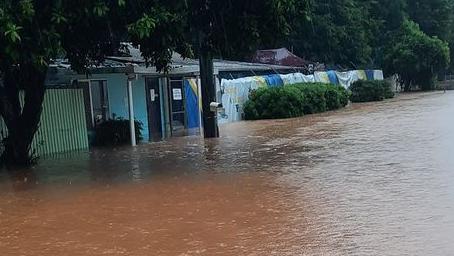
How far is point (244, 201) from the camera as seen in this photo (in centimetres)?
879

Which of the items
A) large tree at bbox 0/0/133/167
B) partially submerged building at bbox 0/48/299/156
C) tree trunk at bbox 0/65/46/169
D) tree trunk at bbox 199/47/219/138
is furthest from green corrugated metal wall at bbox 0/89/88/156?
tree trunk at bbox 199/47/219/138

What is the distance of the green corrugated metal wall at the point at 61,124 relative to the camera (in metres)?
16.2

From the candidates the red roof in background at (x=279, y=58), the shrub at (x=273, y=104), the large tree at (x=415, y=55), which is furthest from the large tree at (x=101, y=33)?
the large tree at (x=415, y=55)

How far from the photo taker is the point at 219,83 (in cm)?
2572

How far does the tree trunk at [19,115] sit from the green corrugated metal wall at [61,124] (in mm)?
1515

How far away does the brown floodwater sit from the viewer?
261 inches

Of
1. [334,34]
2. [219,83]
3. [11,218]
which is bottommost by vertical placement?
[11,218]

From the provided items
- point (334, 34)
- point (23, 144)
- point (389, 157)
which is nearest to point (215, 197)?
point (389, 157)

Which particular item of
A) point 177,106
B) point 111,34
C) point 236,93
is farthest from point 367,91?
point 111,34

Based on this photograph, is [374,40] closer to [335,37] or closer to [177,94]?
[335,37]

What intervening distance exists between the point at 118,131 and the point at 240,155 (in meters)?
5.65

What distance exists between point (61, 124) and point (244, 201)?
30.9 feet

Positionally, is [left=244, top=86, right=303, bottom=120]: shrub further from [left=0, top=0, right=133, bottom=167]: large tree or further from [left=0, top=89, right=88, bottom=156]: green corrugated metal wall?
[left=0, top=0, right=133, bottom=167]: large tree

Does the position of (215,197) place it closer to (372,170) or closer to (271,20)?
(372,170)
